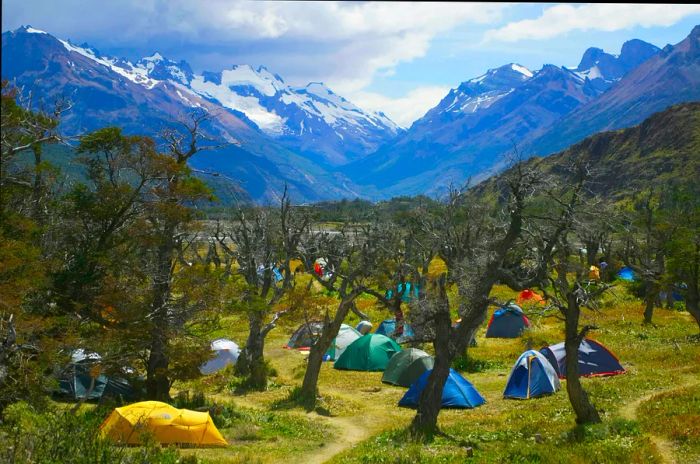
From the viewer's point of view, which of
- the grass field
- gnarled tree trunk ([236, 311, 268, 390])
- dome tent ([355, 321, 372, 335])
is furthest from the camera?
dome tent ([355, 321, 372, 335])

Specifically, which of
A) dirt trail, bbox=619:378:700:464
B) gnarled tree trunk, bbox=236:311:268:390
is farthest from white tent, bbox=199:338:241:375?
dirt trail, bbox=619:378:700:464

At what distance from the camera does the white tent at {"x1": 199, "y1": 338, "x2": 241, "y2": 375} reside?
1335 inches

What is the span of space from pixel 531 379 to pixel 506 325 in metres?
16.1

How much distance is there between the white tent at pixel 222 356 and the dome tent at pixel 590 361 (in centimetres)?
1614

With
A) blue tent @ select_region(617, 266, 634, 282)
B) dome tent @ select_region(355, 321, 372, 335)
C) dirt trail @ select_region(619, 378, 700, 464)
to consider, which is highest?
blue tent @ select_region(617, 266, 634, 282)

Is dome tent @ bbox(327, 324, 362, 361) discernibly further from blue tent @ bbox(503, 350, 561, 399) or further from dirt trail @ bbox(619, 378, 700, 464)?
dirt trail @ bbox(619, 378, 700, 464)

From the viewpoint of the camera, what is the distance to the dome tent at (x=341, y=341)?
120 ft

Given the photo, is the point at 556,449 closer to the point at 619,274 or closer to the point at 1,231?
the point at 1,231

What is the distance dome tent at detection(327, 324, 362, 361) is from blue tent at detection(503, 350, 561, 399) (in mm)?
12238

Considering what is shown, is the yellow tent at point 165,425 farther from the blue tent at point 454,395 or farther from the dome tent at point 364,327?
the dome tent at point 364,327

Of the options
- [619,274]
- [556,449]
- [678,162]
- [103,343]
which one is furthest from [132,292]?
[678,162]

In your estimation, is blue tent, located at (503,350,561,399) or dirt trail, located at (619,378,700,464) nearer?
dirt trail, located at (619,378,700,464)

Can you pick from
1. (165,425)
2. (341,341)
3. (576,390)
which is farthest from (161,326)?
(341,341)

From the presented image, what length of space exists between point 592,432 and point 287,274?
61.0 ft
